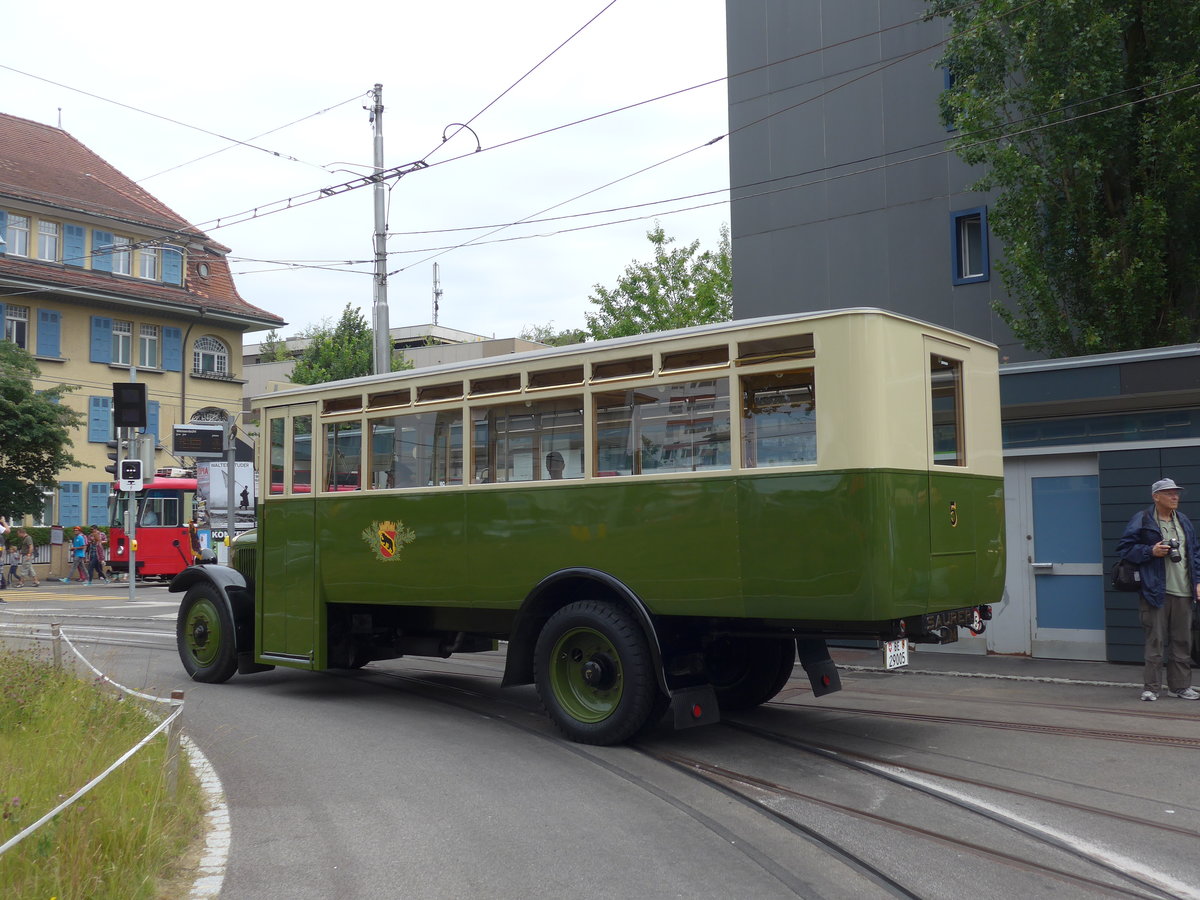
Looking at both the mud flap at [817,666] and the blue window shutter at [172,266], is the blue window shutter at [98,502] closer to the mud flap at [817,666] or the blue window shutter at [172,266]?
the blue window shutter at [172,266]

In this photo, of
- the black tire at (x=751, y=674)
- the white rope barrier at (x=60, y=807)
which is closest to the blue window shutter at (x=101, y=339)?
the black tire at (x=751, y=674)

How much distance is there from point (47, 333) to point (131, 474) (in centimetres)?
1788

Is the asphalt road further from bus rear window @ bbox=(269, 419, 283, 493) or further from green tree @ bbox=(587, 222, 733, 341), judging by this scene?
green tree @ bbox=(587, 222, 733, 341)

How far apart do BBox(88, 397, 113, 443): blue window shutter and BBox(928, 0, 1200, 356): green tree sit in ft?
102

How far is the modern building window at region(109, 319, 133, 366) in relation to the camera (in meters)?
41.2

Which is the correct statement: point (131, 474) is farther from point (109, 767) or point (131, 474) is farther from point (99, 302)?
point (109, 767)

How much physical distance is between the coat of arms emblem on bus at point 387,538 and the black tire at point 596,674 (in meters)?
1.68

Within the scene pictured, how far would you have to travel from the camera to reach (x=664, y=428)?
803 cm

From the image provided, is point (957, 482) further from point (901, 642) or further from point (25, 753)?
point (25, 753)

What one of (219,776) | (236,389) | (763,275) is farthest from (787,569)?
(236,389)

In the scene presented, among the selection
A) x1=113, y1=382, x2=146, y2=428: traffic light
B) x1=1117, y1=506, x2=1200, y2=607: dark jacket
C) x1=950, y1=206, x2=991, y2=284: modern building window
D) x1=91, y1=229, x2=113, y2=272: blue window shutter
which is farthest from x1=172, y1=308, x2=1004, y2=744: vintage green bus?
x1=91, y1=229, x2=113, y2=272: blue window shutter

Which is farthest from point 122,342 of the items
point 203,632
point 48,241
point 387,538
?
point 387,538

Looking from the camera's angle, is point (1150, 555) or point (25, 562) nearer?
point (1150, 555)

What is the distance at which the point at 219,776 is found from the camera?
735 cm
